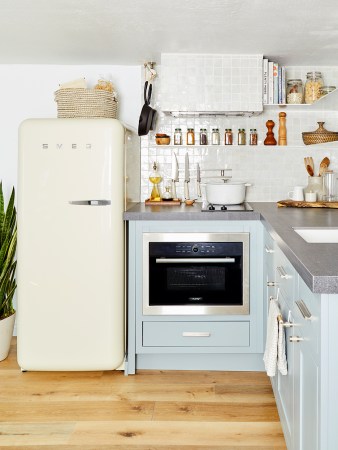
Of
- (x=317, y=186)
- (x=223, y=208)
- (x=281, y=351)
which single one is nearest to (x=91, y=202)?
(x=223, y=208)

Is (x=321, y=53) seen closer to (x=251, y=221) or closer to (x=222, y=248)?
(x=251, y=221)

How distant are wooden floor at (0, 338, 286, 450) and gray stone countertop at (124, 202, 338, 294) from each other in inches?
37.7

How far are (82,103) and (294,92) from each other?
1.57m

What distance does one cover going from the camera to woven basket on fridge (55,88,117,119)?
3.32m

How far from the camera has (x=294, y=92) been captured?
372cm

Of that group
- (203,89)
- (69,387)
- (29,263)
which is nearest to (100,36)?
(203,89)

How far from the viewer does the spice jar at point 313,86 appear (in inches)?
146

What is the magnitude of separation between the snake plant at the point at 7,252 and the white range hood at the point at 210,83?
1.33 meters

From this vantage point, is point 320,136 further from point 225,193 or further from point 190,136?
point 190,136

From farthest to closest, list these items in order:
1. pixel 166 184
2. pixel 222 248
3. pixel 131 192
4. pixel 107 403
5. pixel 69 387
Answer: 1. pixel 166 184
2. pixel 131 192
3. pixel 222 248
4. pixel 69 387
5. pixel 107 403

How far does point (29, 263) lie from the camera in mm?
3047

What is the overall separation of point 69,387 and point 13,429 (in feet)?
1.72

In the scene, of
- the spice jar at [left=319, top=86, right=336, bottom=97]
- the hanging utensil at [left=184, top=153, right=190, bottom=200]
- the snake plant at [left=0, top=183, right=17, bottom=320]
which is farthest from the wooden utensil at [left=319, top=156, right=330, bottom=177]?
the snake plant at [left=0, top=183, right=17, bottom=320]

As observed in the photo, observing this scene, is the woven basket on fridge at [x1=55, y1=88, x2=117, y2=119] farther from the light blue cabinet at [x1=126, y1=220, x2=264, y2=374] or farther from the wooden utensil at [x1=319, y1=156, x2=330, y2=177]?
the wooden utensil at [x1=319, y1=156, x2=330, y2=177]
